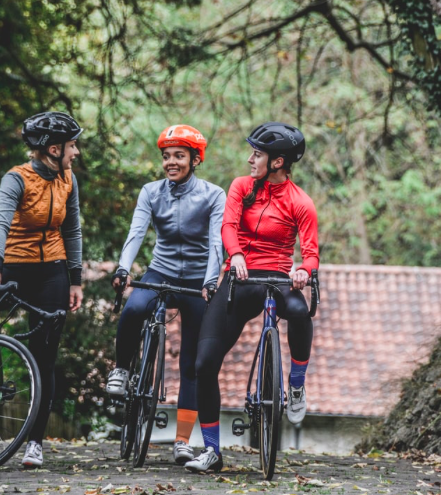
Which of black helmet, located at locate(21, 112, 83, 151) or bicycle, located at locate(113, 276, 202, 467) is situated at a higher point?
black helmet, located at locate(21, 112, 83, 151)

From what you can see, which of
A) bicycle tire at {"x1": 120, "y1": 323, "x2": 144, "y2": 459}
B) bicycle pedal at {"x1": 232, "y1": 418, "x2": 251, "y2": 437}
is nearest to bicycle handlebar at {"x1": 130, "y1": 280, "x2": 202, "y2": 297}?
bicycle tire at {"x1": 120, "y1": 323, "x2": 144, "y2": 459}

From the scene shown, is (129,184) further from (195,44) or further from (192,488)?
(192,488)

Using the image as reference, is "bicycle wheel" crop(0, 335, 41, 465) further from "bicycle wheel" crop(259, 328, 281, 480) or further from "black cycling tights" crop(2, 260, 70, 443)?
"bicycle wheel" crop(259, 328, 281, 480)

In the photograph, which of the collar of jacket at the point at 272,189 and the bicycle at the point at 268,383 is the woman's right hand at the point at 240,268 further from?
the collar of jacket at the point at 272,189

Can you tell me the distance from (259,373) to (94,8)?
9880 millimetres

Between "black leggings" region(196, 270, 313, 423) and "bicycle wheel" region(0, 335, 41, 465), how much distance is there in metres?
1.08

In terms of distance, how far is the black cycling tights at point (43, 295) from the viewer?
18.9ft

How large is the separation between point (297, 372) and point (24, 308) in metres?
1.79

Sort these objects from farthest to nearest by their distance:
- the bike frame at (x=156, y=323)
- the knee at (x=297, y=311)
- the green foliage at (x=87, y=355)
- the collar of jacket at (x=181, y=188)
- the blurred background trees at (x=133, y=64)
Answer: the green foliage at (x=87, y=355), the blurred background trees at (x=133, y=64), the collar of jacket at (x=181, y=188), the bike frame at (x=156, y=323), the knee at (x=297, y=311)

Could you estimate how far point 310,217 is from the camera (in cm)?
563

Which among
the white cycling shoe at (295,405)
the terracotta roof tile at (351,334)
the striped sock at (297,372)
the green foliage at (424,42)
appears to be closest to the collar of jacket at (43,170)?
the striped sock at (297,372)

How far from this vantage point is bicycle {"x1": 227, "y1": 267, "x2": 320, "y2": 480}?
209 inches

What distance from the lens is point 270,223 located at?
5680mm

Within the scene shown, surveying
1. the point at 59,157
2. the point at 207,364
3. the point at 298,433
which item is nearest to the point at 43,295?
the point at 59,157
